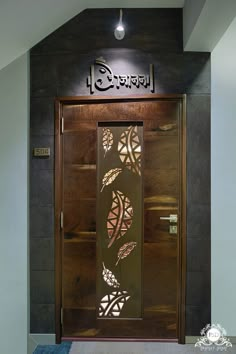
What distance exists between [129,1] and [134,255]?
87.9 inches

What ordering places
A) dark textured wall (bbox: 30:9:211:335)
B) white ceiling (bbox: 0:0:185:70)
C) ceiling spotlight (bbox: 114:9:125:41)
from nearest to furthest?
white ceiling (bbox: 0:0:185:70)
ceiling spotlight (bbox: 114:9:125:41)
dark textured wall (bbox: 30:9:211:335)

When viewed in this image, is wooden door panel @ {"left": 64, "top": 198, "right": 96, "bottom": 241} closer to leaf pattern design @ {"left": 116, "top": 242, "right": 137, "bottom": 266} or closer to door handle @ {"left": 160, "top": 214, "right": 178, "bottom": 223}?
leaf pattern design @ {"left": 116, "top": 242, "right": 137, "bottom": 266}

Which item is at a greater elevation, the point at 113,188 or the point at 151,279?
the point at 113,188

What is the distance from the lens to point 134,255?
2689mm

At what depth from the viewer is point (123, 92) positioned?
8.73ft

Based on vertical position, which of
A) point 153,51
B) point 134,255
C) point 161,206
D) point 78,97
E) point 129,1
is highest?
point 129,1

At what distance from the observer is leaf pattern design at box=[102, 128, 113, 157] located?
2.70 metres

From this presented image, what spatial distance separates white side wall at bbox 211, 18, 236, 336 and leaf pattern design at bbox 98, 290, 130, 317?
823mm

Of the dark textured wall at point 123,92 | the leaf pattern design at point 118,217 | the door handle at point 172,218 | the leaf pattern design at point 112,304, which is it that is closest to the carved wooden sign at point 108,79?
the dark textured wall at point 123,92

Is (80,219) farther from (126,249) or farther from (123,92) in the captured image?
(123,92)

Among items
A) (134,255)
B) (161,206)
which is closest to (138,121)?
(161,206)

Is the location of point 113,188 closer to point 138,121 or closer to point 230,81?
point 138,121

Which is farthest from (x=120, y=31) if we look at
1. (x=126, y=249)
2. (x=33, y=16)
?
(x=126, y=249)

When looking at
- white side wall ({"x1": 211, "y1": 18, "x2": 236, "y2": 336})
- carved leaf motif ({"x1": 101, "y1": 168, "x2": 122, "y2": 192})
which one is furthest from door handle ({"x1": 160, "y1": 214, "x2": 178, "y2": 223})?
carved leaf motif ({"x1": 101, "y1": 168, "x2": 122, "y2": 192})
